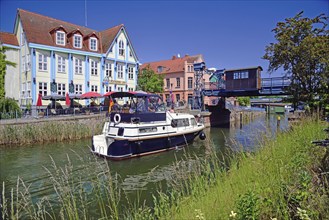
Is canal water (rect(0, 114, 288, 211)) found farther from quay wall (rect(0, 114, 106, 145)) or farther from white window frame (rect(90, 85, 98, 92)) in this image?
white window frame (rect(90, 85, 98, 92))

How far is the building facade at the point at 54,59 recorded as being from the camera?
2748 cm

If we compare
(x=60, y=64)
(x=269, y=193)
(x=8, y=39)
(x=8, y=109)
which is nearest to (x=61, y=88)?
(x=60, y=64)

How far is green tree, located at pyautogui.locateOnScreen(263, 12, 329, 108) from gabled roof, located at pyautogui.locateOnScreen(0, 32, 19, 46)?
27.9 m

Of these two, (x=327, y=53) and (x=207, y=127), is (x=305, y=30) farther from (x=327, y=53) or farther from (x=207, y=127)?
(x=207, y=127)

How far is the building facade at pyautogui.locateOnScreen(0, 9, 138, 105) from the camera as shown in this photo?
27.5 m

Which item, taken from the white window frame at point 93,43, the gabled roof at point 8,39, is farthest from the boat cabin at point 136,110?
the gabled roof at point 8,39

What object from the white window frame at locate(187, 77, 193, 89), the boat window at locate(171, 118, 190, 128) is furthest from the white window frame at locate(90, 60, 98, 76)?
the white window frame at locate(187, 77, 193, 89)

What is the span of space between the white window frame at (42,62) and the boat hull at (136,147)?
17418mm

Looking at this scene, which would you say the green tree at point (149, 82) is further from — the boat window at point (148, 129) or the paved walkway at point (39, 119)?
→ the boat window at point (148, 129)

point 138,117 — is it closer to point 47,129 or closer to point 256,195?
point 47,129

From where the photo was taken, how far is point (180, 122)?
61.2ft

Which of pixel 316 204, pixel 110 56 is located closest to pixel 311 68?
pixel 316 204

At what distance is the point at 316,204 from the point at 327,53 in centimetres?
1494

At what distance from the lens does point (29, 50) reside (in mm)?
27156
